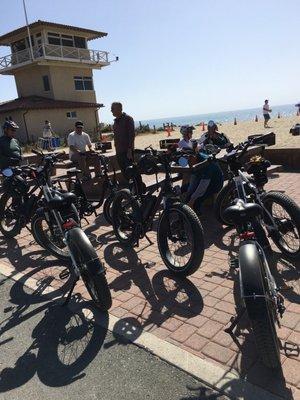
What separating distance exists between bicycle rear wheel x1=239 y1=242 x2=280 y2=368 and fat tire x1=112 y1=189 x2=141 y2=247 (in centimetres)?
252

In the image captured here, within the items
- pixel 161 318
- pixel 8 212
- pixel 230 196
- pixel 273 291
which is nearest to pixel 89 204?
pixel 8 212

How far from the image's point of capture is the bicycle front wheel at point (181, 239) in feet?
13.9

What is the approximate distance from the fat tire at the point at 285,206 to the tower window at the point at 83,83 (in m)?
34.1

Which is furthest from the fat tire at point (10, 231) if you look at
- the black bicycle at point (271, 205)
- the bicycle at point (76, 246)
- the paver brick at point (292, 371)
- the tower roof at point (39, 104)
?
the tower roof at point (39, 104)

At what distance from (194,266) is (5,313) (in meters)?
2.09

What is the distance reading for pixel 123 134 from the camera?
25.2 feet

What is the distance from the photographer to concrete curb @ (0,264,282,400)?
2.69 meters

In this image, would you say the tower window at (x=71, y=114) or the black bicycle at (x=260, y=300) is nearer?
the black bicycle at (x=260, y=300)

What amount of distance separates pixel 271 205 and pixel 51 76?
107ft

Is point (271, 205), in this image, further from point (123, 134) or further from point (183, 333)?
point (123, 134)

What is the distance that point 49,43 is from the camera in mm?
33031

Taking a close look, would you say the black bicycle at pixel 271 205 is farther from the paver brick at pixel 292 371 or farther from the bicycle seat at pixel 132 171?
the paver brick at pixel 292 371

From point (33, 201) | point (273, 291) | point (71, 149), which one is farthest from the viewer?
point (71, 149)

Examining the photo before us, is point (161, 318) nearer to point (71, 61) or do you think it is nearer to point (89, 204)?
point (89, 204)
